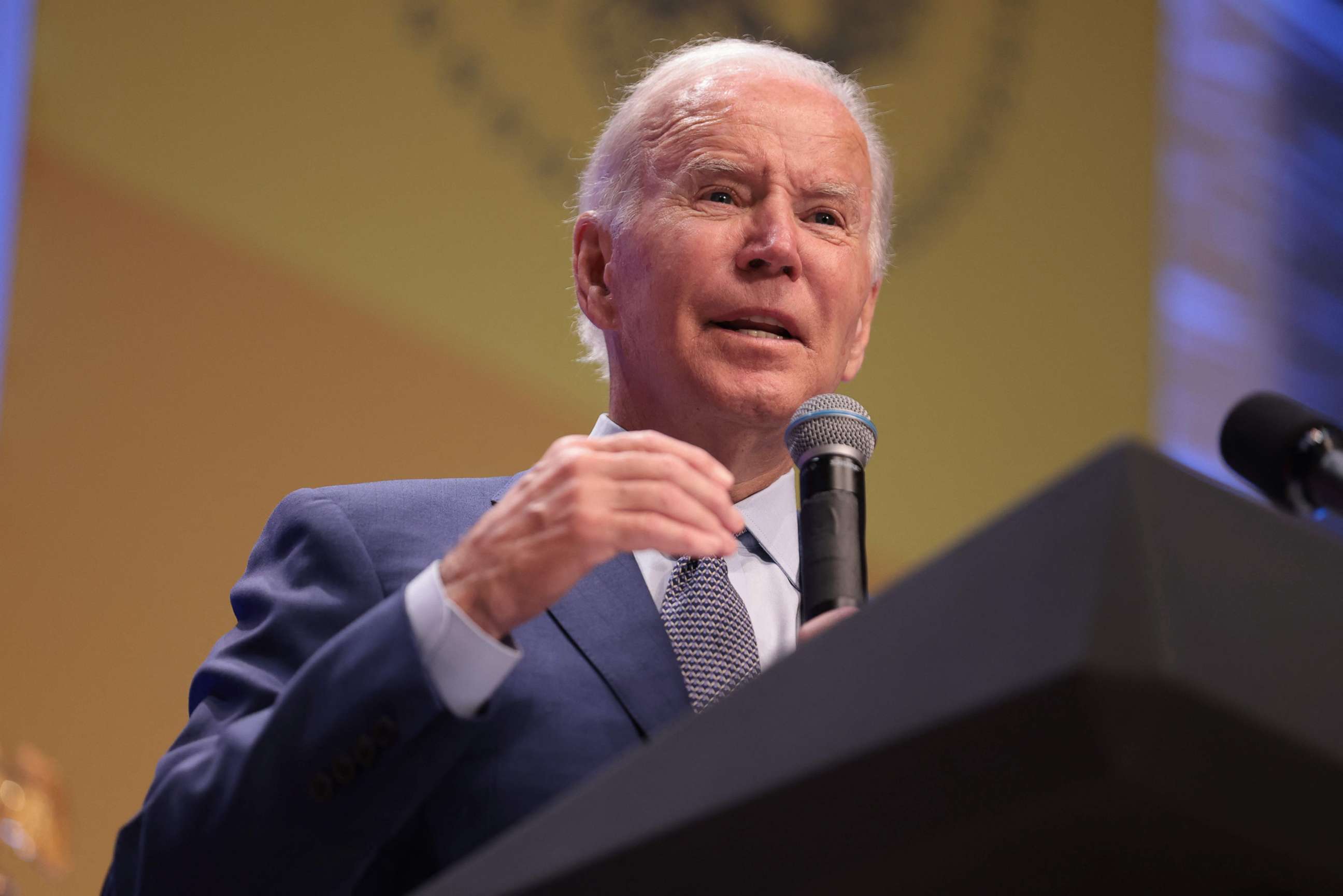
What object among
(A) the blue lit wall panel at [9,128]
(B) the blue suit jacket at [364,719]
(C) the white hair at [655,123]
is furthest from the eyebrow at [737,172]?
(A) the blue lit wall panel at [9,128]

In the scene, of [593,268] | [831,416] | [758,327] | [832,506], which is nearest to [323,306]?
[593,268]

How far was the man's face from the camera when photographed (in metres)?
1.79

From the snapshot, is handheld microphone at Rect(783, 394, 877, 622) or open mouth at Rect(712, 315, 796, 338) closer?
handheld microphone at Rect(783, 394, 877, 622)

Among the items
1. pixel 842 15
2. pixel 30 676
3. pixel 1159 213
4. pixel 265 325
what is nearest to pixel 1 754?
pixel 30 676

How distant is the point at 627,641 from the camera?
1433 millimetres

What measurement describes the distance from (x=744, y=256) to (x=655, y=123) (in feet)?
1.06

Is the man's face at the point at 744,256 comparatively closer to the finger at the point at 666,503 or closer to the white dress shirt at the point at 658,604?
the white dress shirt at the point at 658,604

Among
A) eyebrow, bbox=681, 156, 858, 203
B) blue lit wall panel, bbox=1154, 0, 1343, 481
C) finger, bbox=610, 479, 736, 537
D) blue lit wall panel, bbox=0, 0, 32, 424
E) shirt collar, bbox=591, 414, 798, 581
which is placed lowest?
finger, bbox=610, 479, 736, 537

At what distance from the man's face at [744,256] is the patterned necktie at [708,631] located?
11.5 inches

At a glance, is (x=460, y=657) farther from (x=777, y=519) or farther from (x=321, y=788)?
(x=777, y=519)

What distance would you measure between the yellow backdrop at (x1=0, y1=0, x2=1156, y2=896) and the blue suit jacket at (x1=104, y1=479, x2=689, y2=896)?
1089mm

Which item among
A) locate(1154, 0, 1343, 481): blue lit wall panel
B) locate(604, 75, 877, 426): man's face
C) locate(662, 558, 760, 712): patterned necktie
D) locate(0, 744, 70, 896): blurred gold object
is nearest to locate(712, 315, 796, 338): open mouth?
locate(604, 75, 877, 426): man's face

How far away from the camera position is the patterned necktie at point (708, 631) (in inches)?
56.0

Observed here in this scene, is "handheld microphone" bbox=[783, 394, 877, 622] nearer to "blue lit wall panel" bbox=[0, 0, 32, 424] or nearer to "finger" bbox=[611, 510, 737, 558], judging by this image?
"finger" bbox=[611, 510, 737, 558]
